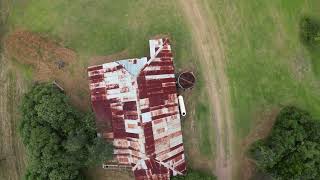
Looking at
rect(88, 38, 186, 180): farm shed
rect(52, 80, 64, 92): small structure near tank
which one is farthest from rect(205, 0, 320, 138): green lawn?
rect(52, 80, 64, 92): small structure near tank

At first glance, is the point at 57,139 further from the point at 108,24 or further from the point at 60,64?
the point at 108,24

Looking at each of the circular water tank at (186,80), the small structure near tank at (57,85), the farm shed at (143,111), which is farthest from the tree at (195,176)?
the small structure near tank at (57,85)

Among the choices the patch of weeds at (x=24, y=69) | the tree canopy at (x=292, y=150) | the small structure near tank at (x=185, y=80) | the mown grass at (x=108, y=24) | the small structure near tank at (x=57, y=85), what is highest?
the mown grass at (x=108, y=24)

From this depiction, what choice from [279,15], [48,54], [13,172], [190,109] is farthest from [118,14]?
[13,172]

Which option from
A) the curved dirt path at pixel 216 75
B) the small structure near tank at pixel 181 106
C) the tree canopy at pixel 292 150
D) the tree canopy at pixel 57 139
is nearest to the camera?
the tree canopy at pixel 292 150

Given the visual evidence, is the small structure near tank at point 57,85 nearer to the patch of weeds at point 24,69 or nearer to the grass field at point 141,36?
the grass field at point 141,36

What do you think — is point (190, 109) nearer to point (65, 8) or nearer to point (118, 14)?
point (118, 14)

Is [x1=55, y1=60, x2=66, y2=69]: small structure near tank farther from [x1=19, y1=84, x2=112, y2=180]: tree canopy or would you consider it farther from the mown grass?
[x1=19, y1=84, x2=112, y2=180]: tree canopy

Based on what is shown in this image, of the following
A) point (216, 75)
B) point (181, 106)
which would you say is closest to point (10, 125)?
point (181, 106)
